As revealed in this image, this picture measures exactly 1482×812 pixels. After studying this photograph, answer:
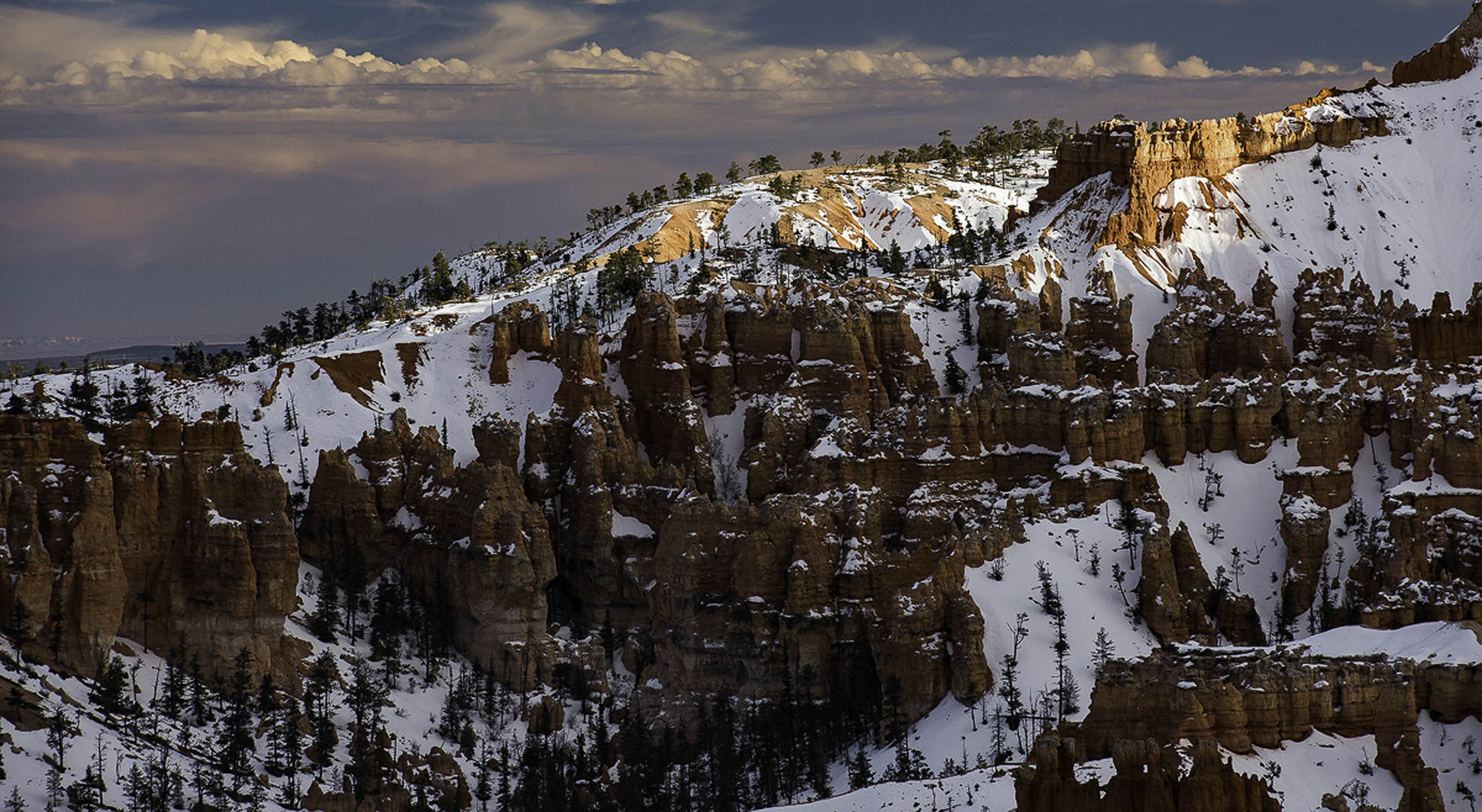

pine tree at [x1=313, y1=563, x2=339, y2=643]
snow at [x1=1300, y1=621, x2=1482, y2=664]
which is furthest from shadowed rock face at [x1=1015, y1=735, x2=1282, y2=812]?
pine tree at [x1=313, y1=563, x2=339, y2=643]

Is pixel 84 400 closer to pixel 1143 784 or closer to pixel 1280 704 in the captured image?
pixel 1280 704

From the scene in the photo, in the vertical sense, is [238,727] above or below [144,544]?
below

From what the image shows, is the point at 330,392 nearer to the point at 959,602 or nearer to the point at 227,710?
the point at 227,710

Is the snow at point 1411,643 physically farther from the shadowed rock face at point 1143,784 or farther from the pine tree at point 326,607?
the pine tree at point 326,607

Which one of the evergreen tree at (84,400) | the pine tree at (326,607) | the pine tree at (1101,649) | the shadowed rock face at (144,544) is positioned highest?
the evergreen tree at (84,400)

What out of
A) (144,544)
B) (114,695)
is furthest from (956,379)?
(114,695)

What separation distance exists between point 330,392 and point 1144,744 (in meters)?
107

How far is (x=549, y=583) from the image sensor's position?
181 metres

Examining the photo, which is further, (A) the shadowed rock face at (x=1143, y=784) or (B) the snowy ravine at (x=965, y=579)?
(B) the snowy ravine at (x=965, y=579)

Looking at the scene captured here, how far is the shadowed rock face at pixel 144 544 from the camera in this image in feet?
465

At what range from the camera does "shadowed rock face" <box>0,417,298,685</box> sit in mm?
141625

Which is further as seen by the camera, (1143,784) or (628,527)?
(628,527)

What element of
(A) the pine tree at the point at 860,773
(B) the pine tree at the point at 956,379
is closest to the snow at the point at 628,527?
(B) the pine tree at the point at 956,379

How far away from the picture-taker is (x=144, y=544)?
14900 centimetres
